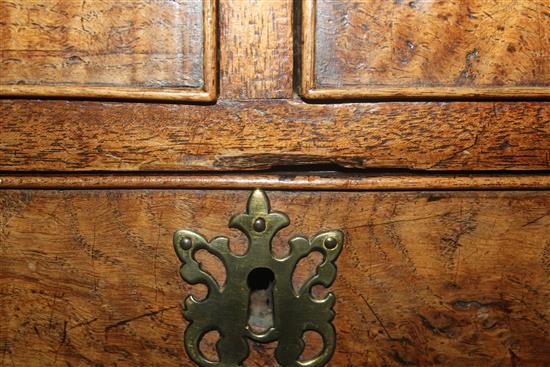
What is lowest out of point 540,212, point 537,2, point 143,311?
point 143,311

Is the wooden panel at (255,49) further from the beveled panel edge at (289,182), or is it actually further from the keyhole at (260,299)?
the keyhole at (260,299)

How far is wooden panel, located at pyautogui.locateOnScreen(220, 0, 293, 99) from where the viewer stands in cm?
60

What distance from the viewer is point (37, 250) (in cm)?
64

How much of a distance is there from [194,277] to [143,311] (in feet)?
0.24

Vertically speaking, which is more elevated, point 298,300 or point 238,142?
point 238,142

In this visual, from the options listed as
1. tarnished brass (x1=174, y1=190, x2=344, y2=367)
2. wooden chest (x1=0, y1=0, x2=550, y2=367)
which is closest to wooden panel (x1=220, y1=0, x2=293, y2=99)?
wooden chest (x1=0, y1=0, x2=550, y2=367)

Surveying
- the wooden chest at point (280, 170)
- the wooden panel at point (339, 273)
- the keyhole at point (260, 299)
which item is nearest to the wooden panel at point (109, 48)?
the wooden chest at point (280, 170)

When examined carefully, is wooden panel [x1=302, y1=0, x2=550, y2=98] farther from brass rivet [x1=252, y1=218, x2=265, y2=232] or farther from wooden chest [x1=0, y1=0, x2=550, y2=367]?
brass rivet [x1=252, y1=218, x2=265, y2=232]


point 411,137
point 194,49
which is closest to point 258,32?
point 194,49

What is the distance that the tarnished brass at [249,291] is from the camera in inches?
24.9

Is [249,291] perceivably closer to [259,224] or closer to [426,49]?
[259,224]

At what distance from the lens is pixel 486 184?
628mm

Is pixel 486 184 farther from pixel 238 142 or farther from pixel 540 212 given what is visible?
pixel 238 142

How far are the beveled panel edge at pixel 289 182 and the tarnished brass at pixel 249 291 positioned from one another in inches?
1.2
